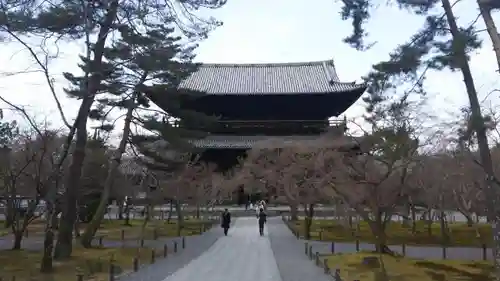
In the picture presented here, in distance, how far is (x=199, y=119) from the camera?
24.2 metres

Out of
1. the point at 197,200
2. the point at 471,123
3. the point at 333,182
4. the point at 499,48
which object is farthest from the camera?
the point at 197,200

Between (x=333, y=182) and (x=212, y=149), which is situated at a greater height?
(x=212, y=149)

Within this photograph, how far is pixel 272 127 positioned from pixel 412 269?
25671 mm

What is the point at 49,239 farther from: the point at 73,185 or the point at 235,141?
the point at 235,141

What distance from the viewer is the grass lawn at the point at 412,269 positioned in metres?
14.7

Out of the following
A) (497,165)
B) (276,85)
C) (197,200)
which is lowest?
(197,200)

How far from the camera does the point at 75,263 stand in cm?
1642

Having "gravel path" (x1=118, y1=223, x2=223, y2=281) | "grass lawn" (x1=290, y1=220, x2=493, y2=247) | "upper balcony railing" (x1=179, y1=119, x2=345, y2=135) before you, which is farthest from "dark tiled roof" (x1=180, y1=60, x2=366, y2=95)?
"gravel path" (x1=118, y1=223, x2=223, y2=281)

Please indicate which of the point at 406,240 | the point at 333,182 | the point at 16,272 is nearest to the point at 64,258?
the point at 16,272

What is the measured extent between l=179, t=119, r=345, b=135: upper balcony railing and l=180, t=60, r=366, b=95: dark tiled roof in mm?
2317

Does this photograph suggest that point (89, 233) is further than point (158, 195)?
No

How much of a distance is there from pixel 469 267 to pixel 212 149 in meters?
26.2

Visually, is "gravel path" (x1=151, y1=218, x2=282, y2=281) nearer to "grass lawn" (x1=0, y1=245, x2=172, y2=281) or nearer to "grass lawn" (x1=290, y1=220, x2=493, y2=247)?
"grass lawn" (x1=0, y1=245, x2=172, y2=281)

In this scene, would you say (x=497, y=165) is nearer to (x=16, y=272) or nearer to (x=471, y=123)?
(x=471, y=123)
